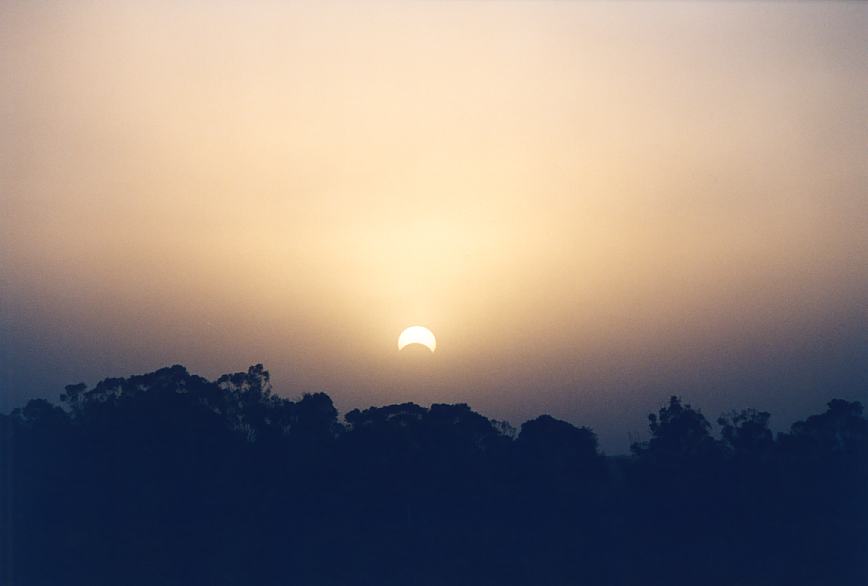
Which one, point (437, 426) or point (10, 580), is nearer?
point (10, 580)

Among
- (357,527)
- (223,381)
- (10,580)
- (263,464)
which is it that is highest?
(223,381)

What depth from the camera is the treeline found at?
34531mm

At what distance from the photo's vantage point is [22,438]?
34656 mm

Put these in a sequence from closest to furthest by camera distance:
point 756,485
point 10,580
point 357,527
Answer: point 10,580 → point 357,527 → point 756,485

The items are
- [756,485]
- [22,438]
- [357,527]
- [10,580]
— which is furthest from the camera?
[756,485]

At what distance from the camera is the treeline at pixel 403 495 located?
1359 inches

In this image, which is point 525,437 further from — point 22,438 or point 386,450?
point 22,438

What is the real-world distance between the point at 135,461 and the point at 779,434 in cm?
2367

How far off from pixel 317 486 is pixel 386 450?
3.17 m

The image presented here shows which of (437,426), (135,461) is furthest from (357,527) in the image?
(135,461)

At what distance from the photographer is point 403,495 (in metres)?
38.4

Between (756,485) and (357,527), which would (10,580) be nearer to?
(357,527)

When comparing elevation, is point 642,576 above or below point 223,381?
below

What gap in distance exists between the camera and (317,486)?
125ft
